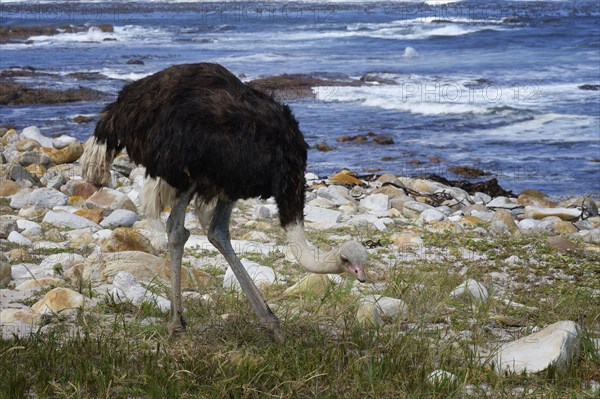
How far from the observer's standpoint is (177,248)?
5.31 m

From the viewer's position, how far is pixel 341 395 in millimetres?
4293

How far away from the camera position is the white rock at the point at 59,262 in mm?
6395

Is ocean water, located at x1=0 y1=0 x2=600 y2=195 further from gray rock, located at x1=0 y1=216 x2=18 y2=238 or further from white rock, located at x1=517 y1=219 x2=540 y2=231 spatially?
gray rock, located at x1=0 y1=216 x2=18 y2=238

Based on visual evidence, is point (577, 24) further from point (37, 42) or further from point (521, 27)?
point (37, 42)

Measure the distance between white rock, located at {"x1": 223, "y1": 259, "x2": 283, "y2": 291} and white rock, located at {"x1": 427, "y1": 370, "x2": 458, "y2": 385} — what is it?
1.88m

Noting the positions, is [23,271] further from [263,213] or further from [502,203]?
[502,203]

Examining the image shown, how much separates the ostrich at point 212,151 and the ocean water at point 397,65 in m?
7.74

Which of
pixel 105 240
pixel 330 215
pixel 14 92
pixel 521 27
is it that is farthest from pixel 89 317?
pixel 521 27

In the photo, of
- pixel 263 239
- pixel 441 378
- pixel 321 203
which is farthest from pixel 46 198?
pixel 441 378

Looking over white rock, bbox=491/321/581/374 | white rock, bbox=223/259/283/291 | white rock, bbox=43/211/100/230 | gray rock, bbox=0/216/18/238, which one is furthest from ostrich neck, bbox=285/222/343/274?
white rock, bbox=43/211/100/230

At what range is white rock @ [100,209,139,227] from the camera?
8133mm

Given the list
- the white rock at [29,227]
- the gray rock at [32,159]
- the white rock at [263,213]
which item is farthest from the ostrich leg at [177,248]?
the gray rock at [32,159]

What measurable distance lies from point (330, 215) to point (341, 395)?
15.0 feet

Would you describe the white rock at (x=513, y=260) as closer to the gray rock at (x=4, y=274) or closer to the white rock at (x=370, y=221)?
the white rock at (x=370, y=221)
